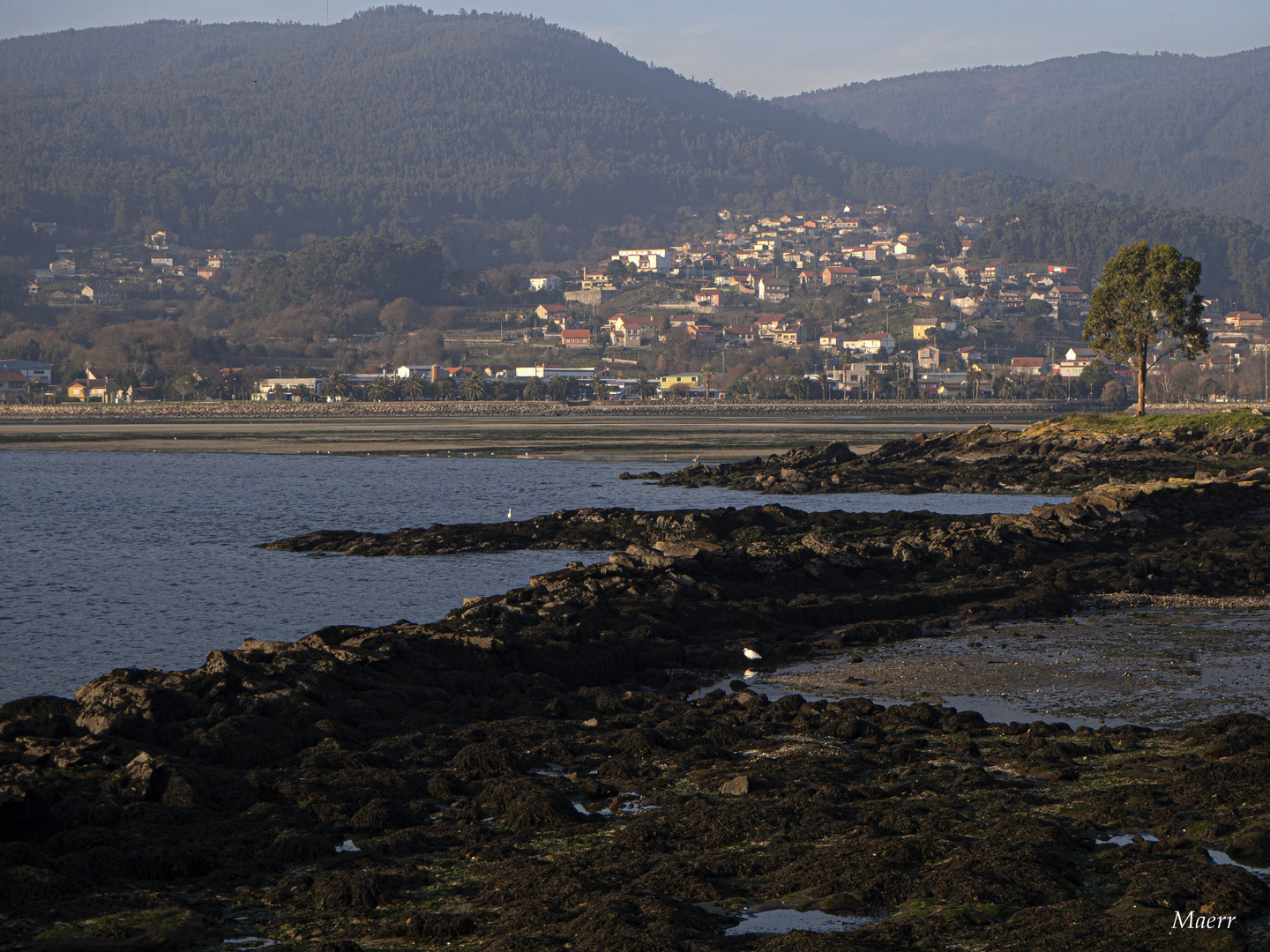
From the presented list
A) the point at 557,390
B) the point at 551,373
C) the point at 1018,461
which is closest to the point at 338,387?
the point at 557,390

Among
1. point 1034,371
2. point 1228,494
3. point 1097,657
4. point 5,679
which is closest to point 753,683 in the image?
point 1097,657

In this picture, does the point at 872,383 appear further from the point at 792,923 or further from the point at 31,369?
the point at 792,923

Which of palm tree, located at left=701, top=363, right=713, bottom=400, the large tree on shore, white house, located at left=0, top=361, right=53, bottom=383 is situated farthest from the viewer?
palm tree, located at left=701, top=363, right=713, bottom=400

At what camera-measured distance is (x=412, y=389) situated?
159625 mm

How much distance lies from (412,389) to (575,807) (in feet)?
500

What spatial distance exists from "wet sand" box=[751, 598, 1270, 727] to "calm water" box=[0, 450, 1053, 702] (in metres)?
8.80

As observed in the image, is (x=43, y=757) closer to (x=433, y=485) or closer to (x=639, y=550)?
(x=639, y=550)

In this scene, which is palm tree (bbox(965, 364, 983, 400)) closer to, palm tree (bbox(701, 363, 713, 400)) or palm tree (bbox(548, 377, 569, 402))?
palm tree (bbox(701, 363, 713, 400))

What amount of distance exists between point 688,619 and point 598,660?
3003 mm

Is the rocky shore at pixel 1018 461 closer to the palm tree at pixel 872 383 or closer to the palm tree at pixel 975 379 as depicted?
the palm tree at pixel 872 383

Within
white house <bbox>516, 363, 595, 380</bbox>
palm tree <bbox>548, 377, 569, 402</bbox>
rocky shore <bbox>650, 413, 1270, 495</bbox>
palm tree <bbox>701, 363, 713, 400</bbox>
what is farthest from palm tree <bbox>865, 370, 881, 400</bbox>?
rocky shore <bbox>650, 413, 1270, 495</bbox>

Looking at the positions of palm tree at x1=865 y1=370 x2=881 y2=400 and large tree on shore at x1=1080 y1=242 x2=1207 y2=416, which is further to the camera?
palm tree at x1=865 y1=370 x2=881 y2=400

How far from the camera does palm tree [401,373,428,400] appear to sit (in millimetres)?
159750

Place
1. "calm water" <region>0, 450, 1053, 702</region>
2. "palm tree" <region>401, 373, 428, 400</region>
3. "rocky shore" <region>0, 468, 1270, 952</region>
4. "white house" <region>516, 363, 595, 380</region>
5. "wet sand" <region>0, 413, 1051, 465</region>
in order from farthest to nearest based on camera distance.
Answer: "white house" <region>516, 363, 595, 380</region> < "palm tree" <region>401, 373, 428, 400</region> < "wet sand" <region>0, 413, 1051, 465</region> < "calm water" <region>0, 450, 1053, 702</region> < "rocky shore" <region>0, 468, 1270, 952</region>
